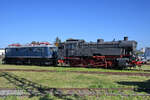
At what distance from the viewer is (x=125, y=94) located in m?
7.45

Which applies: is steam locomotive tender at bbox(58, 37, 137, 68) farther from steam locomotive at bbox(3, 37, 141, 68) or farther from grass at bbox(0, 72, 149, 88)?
grass at bbox(0, 72, 149, 88)

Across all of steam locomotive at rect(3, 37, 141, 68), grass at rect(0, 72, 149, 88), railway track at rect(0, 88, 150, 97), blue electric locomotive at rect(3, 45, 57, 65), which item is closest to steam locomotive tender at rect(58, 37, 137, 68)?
steam locomotive at rect(3, 37, 141, 68)

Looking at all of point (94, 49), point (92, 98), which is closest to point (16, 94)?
point (92, 98)

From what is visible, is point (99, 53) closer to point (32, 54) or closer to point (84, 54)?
point (84, 54)

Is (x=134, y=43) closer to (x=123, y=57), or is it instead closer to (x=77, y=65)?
(x=123, y=57)

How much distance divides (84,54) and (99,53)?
192 centimetres

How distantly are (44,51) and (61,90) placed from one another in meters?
15.4

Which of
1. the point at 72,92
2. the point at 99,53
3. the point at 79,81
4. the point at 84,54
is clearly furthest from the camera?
the point at 84,54

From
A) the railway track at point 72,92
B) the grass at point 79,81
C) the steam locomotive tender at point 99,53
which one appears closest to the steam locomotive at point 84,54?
the steam locomotive tender at point 99,53

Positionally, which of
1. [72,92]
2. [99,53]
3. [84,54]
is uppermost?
[99,53]

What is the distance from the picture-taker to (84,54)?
64.3ft

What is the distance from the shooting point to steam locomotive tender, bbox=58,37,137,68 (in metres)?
17.6

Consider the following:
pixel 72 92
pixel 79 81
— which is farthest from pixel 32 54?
pixel 72 92

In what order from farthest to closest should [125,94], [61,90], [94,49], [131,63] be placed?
1. [94,49]
2. [131,63]
3. [61,90]
4. [125,94]
